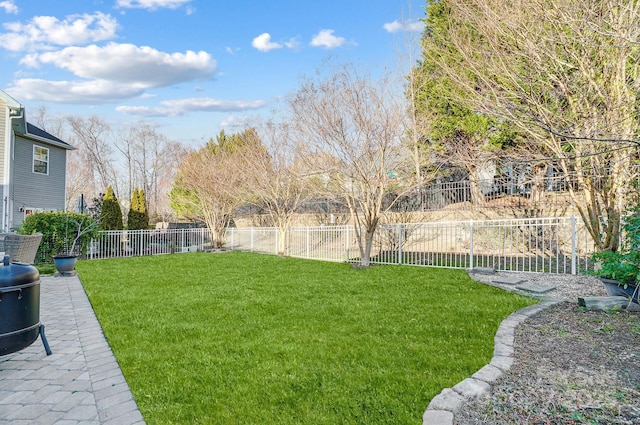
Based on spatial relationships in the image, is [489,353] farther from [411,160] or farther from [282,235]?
[282,235]

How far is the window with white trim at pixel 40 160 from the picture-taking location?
48.1ft

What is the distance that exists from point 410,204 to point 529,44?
8.72m

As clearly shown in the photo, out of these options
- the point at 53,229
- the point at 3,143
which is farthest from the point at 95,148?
the point at 53,229

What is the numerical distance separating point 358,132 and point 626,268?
585 cm

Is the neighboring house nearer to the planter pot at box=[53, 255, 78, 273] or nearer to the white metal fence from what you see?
the white metal fence

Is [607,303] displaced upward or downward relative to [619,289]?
downward

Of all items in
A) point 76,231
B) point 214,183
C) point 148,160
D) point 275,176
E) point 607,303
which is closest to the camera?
point 607,303

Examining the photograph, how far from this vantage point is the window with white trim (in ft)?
48.1

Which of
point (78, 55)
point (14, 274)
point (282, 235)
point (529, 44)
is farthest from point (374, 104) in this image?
point (78, 55)

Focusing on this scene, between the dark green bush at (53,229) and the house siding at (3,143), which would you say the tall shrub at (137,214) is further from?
the dark green bush at (53,229)

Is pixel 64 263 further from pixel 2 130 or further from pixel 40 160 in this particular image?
pixel 40 160

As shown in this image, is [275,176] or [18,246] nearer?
[18,246]

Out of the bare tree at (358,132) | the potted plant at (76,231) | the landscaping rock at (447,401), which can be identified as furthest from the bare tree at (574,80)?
the potted plant at (76,231)

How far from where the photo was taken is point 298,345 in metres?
3.45
